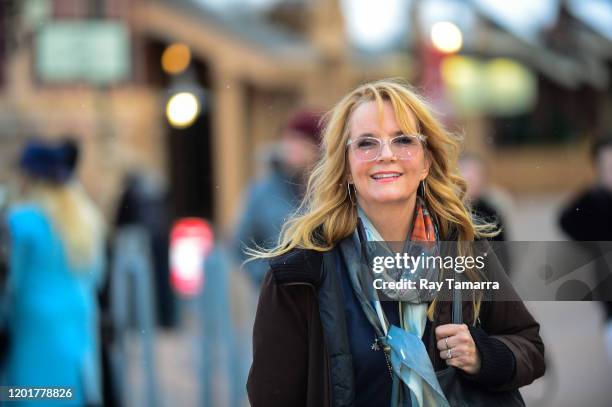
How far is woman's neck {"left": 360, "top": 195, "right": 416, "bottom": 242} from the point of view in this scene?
2768 mm

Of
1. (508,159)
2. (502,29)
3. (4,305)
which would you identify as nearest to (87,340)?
(4,305)

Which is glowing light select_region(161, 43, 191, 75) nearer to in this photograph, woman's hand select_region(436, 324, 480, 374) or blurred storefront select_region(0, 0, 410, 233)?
blurred storefront select_region(0, 0, 410, 233)

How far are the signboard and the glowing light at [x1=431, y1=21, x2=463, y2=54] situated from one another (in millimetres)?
2937

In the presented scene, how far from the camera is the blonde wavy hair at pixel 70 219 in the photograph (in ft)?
16.3

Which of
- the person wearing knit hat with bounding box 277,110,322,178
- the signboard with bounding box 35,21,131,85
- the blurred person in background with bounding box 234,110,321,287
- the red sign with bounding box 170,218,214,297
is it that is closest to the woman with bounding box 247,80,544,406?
the blurred person in background with bounding box 234,110,321,287

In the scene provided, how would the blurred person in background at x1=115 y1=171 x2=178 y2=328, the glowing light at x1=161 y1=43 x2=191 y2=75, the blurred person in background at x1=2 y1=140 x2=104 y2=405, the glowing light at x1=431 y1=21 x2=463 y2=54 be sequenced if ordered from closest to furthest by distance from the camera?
1. the blurred person in background at x1=2 y1=140 x2=104 y2=405
2. the glowing light at x1=431 y1=21 x2=463 y2=54
3. the blurred person in background at x1=115 y1=171 x2=178 y2=328
4. the glowing light at x1=161 y1=43 x2=191 y2=75

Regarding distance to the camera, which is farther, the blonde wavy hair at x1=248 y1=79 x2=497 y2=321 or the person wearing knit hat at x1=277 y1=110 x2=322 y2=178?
the person wearing knit hat at x1=277 y1=110 x2=322 y2=178

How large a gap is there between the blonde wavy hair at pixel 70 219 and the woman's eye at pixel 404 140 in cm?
256

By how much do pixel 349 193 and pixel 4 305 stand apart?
2.33 meters

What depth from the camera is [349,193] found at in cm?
283

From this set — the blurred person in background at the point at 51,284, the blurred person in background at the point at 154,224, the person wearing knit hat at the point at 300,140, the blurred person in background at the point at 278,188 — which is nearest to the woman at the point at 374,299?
the blurred person in background at the point at 51,284

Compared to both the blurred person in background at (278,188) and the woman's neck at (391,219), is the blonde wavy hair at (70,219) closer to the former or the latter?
the blurred person in background at (278,188)

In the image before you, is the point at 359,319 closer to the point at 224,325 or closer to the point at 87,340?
the point at 87,340

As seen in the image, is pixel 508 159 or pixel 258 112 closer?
pixel 258 112
